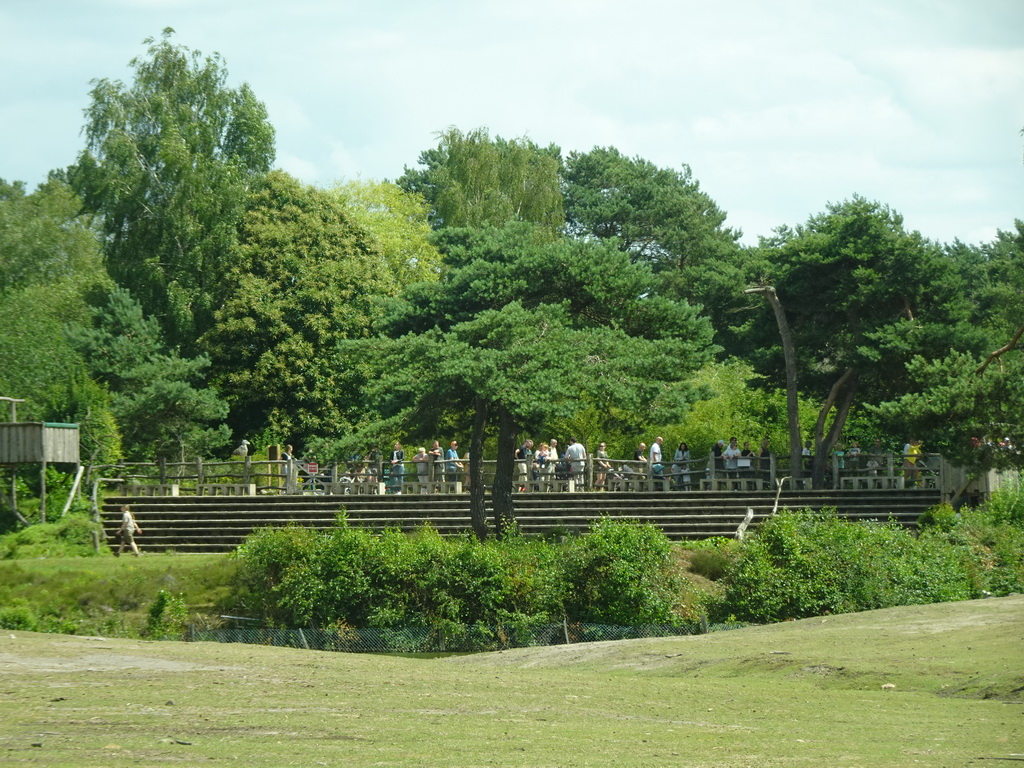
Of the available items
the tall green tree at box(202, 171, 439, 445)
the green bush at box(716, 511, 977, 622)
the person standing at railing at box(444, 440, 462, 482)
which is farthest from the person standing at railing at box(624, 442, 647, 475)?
the green bush at box(716, 511, 977, 622)

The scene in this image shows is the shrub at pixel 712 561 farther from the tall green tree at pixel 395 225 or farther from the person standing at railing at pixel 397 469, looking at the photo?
the tall green tree at pixel 395 225

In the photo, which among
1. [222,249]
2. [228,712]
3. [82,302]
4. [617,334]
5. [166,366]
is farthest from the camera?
[82,302]

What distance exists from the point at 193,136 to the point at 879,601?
1396 inches

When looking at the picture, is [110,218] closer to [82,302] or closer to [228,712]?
[82,302]

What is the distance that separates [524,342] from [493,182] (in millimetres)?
31578

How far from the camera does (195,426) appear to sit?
152ft

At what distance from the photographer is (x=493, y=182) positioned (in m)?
59.0

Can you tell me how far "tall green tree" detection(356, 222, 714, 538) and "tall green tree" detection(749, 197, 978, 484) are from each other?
326 inches

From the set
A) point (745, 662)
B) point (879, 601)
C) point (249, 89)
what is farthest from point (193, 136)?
point (745, 662)

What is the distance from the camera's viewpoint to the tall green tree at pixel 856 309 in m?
38.1

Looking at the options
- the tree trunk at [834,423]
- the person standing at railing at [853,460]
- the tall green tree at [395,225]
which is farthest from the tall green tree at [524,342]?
the tall green tree at [395,225]

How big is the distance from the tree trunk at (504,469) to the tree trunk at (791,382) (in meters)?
10.2

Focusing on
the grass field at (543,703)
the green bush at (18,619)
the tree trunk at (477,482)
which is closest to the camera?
the grass field at (543,703)

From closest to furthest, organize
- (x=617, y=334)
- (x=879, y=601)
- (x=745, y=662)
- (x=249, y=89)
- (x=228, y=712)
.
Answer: (x=228, y=712)
(x=745, y=662)
(x=879, y=601)
(x=617, y=334)
(x=249, y=89)
